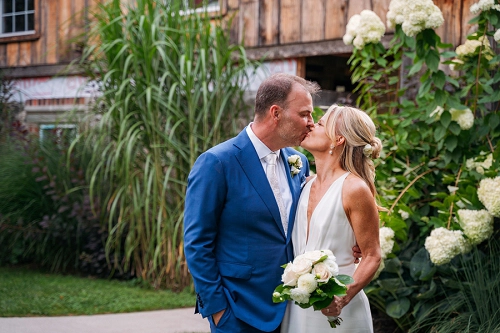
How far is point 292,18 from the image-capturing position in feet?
27.7

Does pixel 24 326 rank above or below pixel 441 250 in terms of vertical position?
below

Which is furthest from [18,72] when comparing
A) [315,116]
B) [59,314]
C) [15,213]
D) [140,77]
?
[315,116]

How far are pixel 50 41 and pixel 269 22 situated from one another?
4.25 m

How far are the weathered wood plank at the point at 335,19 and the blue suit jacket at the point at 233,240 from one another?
517 cm

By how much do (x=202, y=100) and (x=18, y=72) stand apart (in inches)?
199

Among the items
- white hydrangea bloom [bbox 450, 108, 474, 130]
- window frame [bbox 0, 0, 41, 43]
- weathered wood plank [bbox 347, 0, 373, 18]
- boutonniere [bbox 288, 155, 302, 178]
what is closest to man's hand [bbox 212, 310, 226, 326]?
boutonniere [bbox 288, 155, 302, 178]

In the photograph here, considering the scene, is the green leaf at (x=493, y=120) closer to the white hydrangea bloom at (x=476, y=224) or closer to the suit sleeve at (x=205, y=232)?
the white hydrangea bloom at (x=476, y=224)

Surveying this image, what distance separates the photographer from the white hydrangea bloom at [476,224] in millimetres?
4637

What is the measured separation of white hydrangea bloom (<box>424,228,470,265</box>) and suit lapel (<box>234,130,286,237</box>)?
5.93 ft

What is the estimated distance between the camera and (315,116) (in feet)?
19.2

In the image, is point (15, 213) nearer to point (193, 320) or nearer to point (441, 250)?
point (193, 320)

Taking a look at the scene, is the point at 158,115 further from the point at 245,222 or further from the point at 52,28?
the point at 52,28

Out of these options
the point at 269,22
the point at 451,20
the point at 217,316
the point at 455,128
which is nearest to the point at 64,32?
the point at 269,22

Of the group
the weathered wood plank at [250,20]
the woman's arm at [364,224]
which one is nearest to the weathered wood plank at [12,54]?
the weathered wood plank at [250,20]
